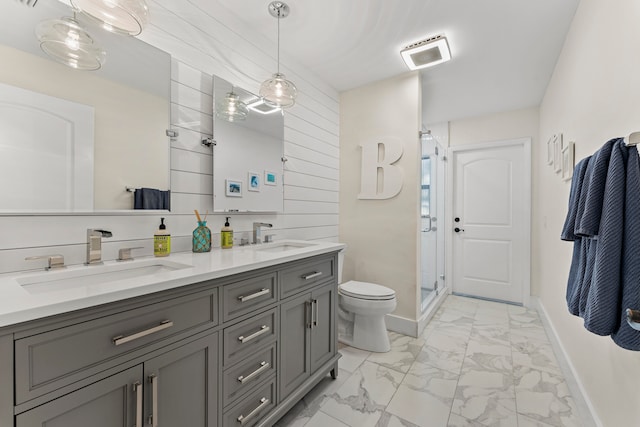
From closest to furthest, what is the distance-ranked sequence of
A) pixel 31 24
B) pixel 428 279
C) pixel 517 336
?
pixel 31 24 < pixel 517 336 < pixel 428 279

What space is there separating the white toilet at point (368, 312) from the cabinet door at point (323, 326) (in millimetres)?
433

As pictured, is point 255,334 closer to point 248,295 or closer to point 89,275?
point 248,295

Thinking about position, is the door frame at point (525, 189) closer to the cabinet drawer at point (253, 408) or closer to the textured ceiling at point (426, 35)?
the textured ceiling at point (426, 35)

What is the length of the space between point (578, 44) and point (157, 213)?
2752 millimetres

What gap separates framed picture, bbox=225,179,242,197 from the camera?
1907 millimetres

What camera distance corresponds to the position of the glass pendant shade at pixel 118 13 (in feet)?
3.56

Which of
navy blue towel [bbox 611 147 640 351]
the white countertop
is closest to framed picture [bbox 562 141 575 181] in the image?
navy blue towel [bbox 611 147 640 351]

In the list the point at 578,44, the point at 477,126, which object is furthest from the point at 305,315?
the point at 477,126

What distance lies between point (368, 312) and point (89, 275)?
1.84 m

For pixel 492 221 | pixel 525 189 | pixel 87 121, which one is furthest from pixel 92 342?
pixel 525 189

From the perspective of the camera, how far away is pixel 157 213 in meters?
1.56

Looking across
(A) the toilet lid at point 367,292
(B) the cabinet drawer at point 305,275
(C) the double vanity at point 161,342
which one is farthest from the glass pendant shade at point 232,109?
(A) the toilet lid at point 367,292

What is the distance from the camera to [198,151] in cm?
177

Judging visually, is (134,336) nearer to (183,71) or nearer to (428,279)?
(183,71)
